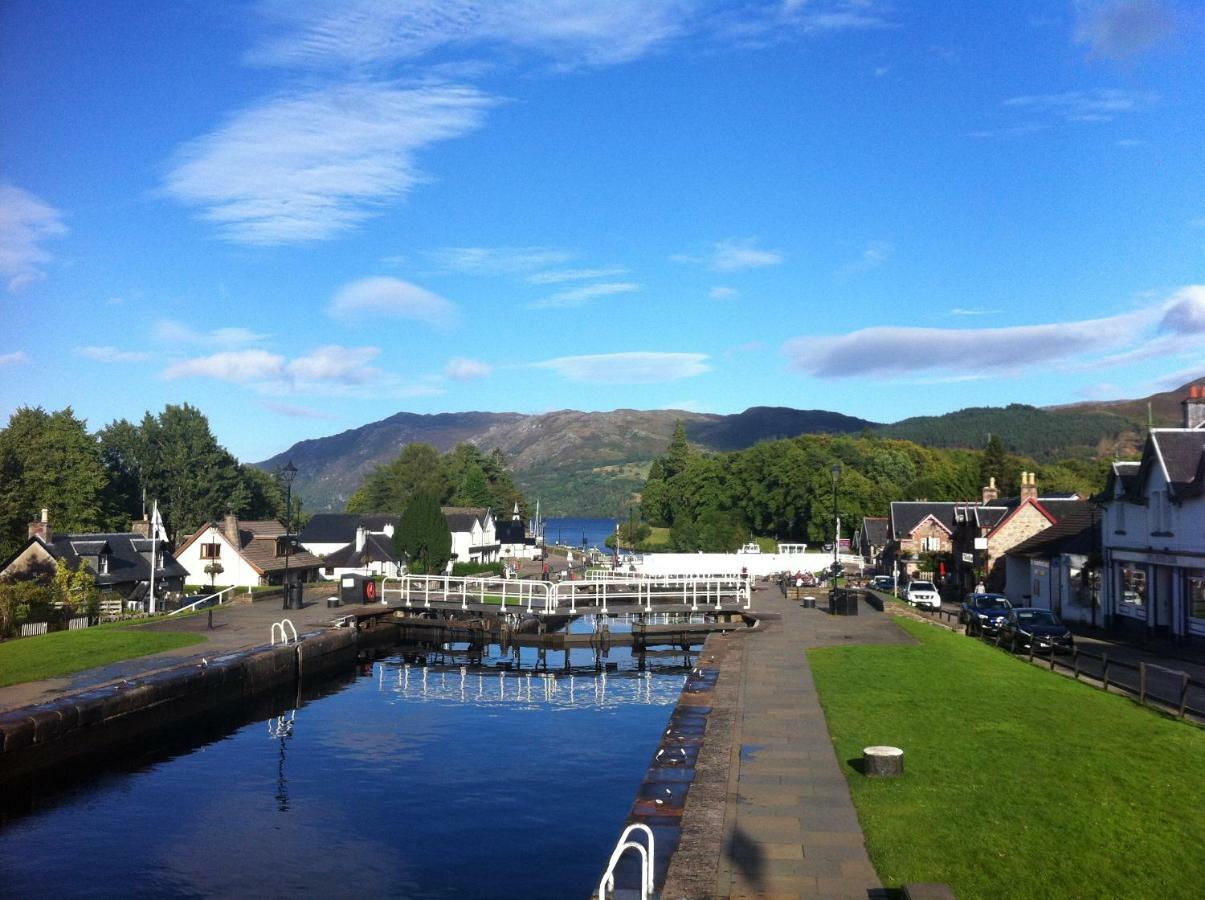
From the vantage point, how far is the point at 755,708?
22.3 metres

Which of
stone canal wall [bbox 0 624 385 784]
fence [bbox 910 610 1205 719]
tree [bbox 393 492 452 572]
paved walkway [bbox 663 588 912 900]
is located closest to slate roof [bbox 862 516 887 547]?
tree [bbox 393 492 452 572]

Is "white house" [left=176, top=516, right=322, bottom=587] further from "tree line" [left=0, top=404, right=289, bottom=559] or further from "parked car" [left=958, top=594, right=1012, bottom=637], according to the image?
"parked car" [left=958, top=594, right=1012, bottom=637]

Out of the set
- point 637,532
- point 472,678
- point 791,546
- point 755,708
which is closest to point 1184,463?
point 755,708

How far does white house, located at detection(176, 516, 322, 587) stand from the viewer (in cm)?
7294

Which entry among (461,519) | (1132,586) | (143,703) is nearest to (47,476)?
(461,519)

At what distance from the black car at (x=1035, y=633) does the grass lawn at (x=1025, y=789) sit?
930cm

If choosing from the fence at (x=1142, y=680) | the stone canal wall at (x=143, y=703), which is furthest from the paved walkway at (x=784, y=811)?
the stone canal wall at (x=143, y=703)

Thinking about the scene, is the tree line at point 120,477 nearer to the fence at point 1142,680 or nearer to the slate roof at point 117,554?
the slate roof at point 117,554

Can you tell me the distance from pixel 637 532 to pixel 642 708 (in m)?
122

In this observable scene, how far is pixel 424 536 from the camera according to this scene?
3415 inches

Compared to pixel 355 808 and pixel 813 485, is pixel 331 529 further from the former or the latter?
pixel 355 808

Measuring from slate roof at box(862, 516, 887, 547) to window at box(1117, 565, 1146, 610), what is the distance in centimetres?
5873

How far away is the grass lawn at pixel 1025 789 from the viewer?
11594 mm

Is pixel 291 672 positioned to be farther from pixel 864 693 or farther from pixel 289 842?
pixel 864 693
